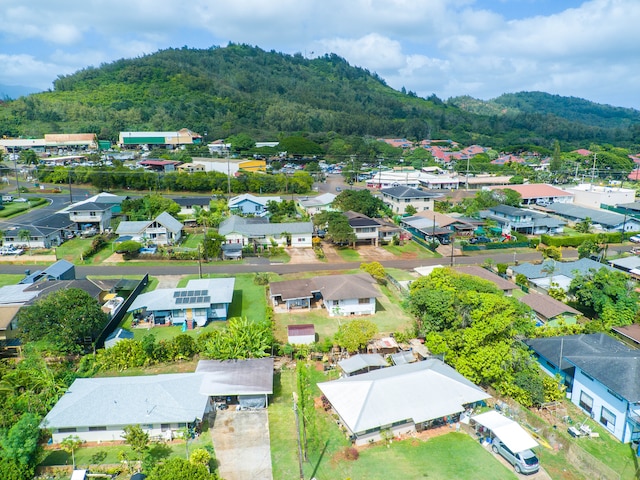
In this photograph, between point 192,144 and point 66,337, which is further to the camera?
point 192,144

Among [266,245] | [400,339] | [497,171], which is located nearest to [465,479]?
[400,339]

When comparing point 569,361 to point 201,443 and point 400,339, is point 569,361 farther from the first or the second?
point 201,443

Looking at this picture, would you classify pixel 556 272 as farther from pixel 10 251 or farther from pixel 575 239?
pixel 10 251

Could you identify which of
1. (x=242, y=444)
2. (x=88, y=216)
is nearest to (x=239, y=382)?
(x=242, y=444)

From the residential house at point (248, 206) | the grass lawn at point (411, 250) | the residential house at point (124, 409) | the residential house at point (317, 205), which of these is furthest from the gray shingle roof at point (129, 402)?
the residential house at point (248, 206)

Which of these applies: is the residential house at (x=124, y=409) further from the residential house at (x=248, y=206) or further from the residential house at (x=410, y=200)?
the residential house at (x=410, y=200)

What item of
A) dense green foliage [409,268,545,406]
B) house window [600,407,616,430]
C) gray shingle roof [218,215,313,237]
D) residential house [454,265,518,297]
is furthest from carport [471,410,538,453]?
gray shingle roof [218,215,313,237]

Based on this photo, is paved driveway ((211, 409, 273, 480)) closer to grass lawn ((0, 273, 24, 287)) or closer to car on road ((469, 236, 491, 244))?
grass lawn ((0, 273, 24, 287))

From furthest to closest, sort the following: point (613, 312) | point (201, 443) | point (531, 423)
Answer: point (613, 312) < point (531, 423) < point (201, 443)
